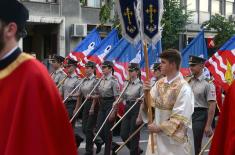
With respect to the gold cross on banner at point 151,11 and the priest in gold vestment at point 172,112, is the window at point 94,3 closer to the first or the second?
the gold cross on banner at point 151,11

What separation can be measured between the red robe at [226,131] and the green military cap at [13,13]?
5.49 ft

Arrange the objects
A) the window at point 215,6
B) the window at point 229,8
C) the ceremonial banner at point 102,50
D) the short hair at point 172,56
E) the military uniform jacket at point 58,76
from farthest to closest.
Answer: the window at point 229,8, the window at point 215,6, the ceremonial banner at point 102,50, the military uniform jacket at point 58,76, the short hair at point 172,56

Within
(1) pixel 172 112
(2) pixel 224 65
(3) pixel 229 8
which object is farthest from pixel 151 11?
(3) pixel 229 8

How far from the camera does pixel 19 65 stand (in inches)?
131

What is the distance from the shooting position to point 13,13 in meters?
3.31

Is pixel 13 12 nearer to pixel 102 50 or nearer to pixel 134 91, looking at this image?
pixel 134 91

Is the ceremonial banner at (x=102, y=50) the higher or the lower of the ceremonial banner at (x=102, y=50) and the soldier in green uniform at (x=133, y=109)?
the higher

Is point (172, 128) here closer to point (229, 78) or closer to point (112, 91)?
point (229, 78)

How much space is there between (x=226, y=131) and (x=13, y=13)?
1843 millimetres

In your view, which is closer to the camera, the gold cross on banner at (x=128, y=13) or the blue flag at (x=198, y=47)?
the gold cross on banner at (x=128, y=13)

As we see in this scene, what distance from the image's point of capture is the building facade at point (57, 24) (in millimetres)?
27984

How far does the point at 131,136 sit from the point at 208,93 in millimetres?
1899

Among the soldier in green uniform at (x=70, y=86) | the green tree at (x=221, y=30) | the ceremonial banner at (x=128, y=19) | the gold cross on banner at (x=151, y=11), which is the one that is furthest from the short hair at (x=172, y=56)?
the green tree at (x=221, y=30)

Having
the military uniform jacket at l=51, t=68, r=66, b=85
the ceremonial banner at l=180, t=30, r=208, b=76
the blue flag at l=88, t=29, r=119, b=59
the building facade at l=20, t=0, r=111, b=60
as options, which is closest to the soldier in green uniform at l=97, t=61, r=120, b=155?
the ceremonial banner at l=180, t=30, r=208, b=76
